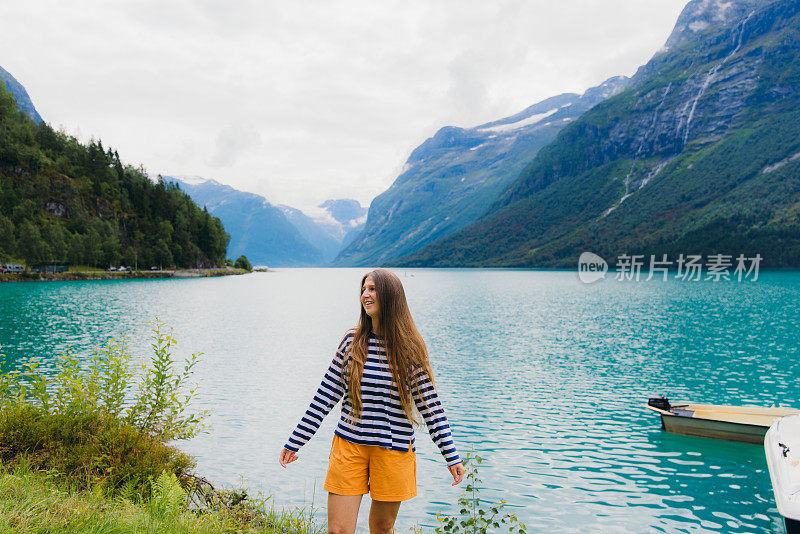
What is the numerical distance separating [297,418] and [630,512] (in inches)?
466

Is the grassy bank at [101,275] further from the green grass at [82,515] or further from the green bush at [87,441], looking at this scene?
the green grass at [82,515]

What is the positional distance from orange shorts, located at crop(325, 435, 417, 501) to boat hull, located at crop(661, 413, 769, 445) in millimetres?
14891

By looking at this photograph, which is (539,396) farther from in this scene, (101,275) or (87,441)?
(101,275)

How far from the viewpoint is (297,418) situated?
61.1 ft

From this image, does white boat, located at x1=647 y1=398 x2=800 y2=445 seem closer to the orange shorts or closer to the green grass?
the green grass

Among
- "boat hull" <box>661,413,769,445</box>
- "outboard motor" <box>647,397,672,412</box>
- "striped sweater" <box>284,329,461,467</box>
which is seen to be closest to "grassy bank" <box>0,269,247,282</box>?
"outboard motor" <box>647,397,672,412</box>

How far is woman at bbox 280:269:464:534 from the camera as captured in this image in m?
5.08

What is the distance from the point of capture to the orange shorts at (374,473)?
5090 millimetres

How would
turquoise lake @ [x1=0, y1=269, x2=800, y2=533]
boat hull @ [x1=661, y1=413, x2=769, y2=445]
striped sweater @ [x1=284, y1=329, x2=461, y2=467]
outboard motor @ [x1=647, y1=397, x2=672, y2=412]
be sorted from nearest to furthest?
striped sweater @ [x1=284, y1=329, x2=461, y2=467] < turquoise lake @ [x1=0, y1=269, x2=800, y2=533] < boat hull @ [x1=661, y1=413, x2=769, y2=445] < outboard motor @ [x1=647, y1=397, x2=672, y2=412]

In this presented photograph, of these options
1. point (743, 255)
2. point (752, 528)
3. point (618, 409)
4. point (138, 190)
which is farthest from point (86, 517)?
point (743, 255)

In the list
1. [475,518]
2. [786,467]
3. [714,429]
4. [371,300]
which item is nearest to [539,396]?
[714,429]

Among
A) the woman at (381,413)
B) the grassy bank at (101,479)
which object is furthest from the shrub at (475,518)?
the grassy bank at (101,479)

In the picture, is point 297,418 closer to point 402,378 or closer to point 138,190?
point 402,378

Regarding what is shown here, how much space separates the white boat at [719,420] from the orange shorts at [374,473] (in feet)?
48.7
